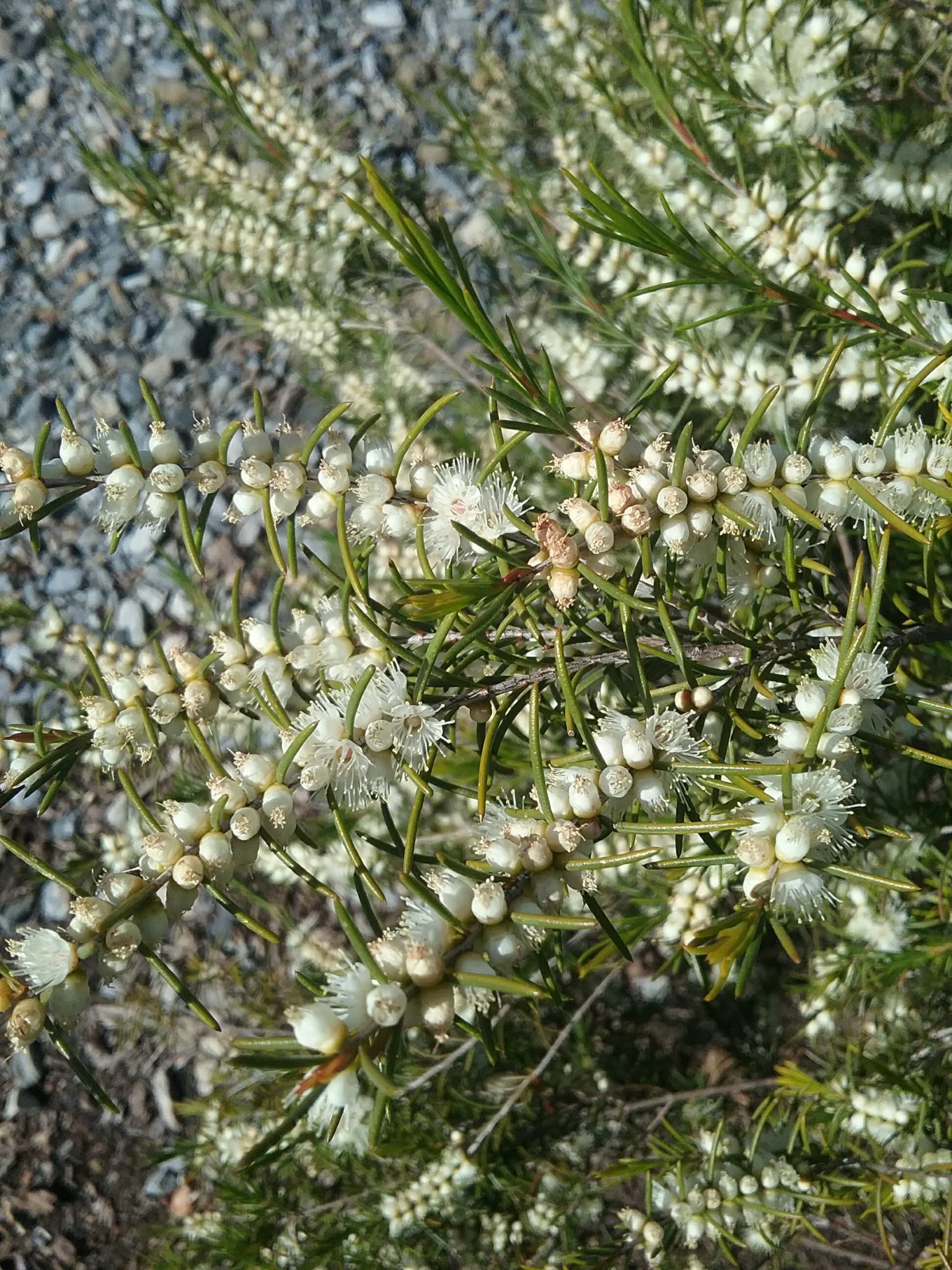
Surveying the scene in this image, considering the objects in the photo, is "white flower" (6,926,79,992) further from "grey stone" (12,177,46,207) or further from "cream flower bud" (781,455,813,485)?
"grey stone" (12,177,46,207)

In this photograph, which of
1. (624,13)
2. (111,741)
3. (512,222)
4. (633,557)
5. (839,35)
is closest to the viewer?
(111,741)

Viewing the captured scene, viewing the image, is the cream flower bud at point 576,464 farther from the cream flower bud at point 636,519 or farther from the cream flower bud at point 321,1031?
the cream flower bud at point 321,1031

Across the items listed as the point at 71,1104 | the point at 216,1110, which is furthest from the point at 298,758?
the point at 71,1104

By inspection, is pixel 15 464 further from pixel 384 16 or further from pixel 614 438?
pixel 384 16

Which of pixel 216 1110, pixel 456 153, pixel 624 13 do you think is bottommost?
pixel 216 1110

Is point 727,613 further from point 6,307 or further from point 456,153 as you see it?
point 6,307

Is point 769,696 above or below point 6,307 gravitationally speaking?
below

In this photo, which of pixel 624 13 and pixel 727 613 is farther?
pixel 727 613
